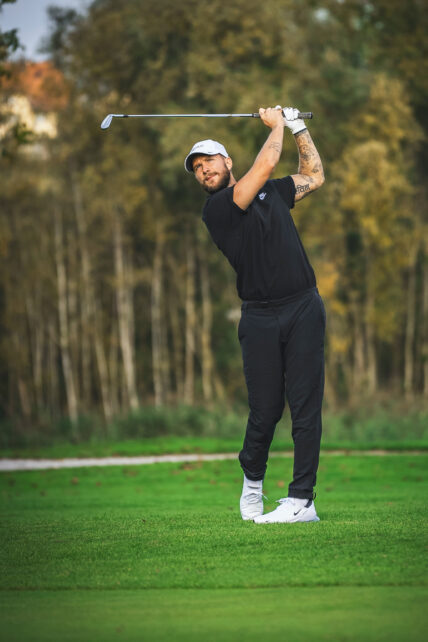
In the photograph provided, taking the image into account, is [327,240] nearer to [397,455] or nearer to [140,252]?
[140,252]

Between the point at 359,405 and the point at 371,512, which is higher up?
the point at 371,512

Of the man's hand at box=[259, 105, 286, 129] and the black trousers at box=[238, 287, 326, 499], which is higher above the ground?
the man's hand at box=[259, 105, 286, 129]

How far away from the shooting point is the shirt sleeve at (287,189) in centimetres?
472

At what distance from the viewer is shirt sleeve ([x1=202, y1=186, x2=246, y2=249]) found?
4500mm

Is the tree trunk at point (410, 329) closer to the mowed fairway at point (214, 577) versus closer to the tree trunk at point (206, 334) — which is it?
the tree trunk at point (206, 334)

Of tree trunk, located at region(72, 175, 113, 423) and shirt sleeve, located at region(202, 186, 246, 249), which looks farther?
tree trunk, located at region(72, 175, 113, 423)

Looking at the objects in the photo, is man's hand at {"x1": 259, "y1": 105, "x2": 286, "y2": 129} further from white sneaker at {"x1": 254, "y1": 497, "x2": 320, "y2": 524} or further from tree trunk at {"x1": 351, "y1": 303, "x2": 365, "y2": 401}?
tree trunk at {"x1": 351, "y1": 303, "x2": 365, "y2": 401}

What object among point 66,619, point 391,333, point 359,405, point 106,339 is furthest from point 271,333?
point 106,339

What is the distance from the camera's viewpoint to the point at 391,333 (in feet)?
72.2

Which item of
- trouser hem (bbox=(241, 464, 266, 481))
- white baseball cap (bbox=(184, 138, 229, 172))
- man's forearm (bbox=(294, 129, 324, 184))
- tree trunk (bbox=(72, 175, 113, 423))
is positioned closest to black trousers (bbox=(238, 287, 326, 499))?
trouser hem (bbox=(241, 464, 266, 481))

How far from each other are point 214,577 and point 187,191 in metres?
17.0

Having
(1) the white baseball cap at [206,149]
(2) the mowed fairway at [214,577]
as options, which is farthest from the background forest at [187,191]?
(2) the mowed fairway at [214,577]

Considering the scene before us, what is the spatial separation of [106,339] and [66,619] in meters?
20.9

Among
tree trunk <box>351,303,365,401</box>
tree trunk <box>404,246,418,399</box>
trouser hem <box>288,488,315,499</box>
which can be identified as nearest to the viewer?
trouser hem <box>288,488,315,499</box>
